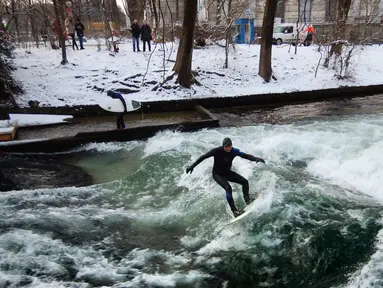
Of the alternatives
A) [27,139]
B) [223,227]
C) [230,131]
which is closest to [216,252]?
[223,227]

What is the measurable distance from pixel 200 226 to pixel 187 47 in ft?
39.9

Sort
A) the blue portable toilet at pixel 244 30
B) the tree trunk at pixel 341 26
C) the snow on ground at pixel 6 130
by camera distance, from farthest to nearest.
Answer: the blue portable toilet at pixel 244 30, the tree trunk at pixel 341 26, the snow on ground at pixel 6 130

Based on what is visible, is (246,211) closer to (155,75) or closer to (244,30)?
(155,75)

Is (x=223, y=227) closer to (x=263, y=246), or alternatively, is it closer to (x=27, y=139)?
(x=263, y=246)

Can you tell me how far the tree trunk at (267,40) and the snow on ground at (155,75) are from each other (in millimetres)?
517

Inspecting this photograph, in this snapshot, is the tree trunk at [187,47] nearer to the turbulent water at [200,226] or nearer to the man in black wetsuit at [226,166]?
the turbulent water at [200,226]

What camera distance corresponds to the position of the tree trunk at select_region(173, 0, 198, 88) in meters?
17.4

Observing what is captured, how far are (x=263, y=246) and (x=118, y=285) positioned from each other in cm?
287

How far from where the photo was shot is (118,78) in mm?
18969

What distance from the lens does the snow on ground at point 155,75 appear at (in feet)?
58.2

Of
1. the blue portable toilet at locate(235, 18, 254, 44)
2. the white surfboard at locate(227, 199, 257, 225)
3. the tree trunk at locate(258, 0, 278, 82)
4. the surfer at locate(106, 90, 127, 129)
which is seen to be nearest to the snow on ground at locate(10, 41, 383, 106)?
the tree trunk at locate(258, 0, 278, 82)

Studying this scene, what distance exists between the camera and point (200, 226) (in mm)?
8078

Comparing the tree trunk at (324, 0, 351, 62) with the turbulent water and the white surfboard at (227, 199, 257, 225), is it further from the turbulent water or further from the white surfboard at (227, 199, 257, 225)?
the white surfboard at (227, 199, 257, 225)

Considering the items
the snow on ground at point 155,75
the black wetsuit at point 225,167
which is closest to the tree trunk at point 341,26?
the snow on ground at point 155,75
